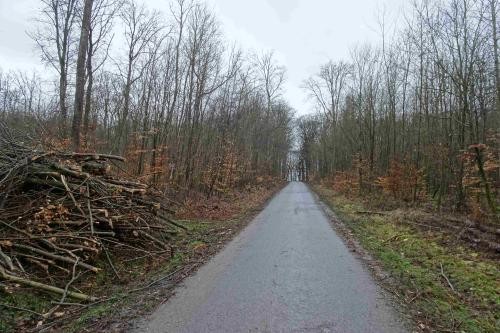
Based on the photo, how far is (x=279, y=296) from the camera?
6262mm

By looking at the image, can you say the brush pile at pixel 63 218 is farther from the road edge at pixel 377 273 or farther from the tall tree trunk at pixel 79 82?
the road edge at pixel 377 273

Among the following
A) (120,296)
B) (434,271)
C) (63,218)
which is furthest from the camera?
(434,271)

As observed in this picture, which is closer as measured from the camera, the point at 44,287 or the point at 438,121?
the point at 44,287

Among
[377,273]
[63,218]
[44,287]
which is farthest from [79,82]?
[377,273]

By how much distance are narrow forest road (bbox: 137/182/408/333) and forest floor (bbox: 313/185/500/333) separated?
48 centimetres

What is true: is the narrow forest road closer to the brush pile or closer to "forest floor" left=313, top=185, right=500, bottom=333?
"forest floor" left=313, top=185, right=500, bottom=333

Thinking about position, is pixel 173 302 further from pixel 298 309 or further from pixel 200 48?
pixel 200 48

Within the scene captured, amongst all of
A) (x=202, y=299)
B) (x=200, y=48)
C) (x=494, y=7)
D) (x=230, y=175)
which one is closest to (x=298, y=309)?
(x=202, y=299)

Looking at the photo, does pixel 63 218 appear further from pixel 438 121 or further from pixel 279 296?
pixel 438 121

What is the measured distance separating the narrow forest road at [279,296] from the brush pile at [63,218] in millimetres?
1652

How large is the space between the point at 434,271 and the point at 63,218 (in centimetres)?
759

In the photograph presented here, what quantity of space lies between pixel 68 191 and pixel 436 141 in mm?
18693

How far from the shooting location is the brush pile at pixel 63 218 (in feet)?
21.7

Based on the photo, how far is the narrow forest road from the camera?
5113 mm
